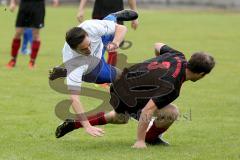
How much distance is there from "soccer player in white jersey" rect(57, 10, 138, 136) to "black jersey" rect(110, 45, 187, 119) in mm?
251

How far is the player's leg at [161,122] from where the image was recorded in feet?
23.6

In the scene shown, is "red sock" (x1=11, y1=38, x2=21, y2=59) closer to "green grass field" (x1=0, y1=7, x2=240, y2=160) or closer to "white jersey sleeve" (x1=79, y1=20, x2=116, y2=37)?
"green grass field" (x1=0, y1=7, x2=240, y2=160)

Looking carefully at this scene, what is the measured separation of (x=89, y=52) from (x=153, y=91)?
0.76 metres

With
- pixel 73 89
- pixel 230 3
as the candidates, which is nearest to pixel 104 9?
pixel 73 89

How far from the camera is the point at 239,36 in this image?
25.0 m

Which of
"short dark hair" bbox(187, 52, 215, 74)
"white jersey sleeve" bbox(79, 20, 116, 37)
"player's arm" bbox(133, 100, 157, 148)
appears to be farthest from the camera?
"white jersey sleeve" bbox(79, 20, 116, 37)

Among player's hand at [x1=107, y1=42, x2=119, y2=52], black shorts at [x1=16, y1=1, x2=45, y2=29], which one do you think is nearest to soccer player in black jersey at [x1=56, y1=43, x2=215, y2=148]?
player's hand at [x1=107, y1=42, x2=119, y2=52]

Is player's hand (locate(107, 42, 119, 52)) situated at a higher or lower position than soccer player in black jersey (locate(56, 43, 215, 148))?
higher

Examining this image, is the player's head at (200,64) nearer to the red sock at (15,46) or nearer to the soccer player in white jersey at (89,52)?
the soccer player in white jersey at (89,52)

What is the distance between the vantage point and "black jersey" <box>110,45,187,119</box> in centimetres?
703

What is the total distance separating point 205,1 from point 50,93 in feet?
137

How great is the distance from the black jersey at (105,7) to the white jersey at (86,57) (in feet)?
15.6

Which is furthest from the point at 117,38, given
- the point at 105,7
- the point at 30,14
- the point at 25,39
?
the point at 25,39

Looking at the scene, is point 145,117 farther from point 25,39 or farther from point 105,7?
point 25,39
